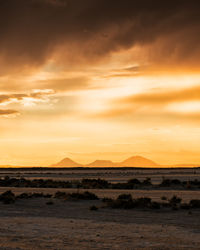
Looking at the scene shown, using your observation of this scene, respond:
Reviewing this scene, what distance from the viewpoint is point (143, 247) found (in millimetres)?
14797

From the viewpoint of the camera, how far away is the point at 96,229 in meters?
19.3

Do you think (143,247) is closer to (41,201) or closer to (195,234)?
(195,234)

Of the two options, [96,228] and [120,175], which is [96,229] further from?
[120,175]

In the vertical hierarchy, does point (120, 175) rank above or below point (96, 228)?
above

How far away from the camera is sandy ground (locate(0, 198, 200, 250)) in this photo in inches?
606

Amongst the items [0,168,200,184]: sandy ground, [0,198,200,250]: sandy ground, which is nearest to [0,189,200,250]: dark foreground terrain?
[0,198,200,250]: sandy ground

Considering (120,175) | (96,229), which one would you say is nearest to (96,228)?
(96,229)

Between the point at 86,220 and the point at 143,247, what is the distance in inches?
338

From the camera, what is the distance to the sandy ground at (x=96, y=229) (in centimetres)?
1538

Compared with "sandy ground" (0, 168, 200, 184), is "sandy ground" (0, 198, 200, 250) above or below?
below

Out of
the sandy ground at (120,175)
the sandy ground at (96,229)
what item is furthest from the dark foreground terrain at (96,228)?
the sandy ground at (120,175)

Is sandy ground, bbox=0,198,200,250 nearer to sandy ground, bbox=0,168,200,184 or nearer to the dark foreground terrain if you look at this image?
the dark foreground terrain

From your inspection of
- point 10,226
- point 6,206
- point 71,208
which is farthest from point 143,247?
point 6,206

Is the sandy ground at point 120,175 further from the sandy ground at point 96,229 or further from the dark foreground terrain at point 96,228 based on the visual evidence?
the sandy ground at point 96,229
